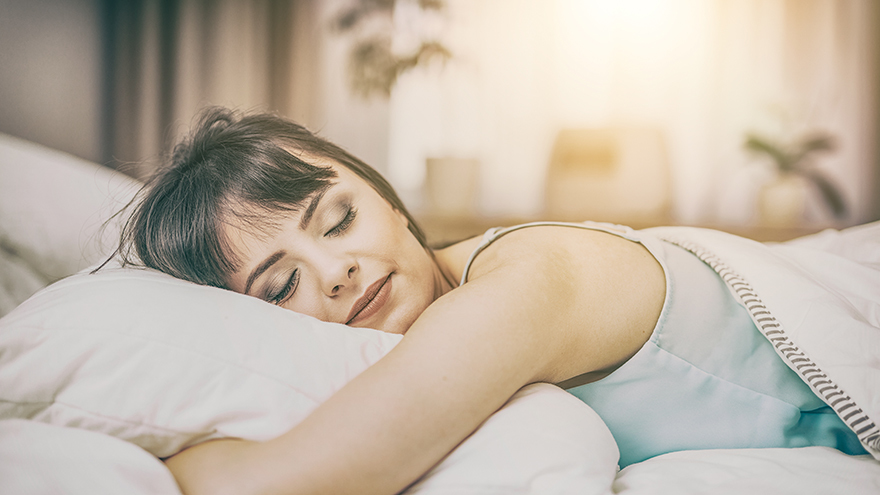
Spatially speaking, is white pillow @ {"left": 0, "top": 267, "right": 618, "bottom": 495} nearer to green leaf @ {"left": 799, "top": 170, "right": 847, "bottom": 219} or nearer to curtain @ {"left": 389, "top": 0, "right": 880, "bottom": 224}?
curtain @ {"left": 389, "top": 0, "right": 880, "bottom": 224}

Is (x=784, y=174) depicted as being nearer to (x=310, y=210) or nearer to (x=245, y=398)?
(x=310, y=210)

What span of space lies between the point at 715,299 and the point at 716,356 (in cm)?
9

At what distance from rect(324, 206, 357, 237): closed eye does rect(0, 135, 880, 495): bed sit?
0.53 feet

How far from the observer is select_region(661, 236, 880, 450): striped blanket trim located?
52 centimetres

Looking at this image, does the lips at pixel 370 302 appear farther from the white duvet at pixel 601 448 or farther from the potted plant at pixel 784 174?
the potted plant at pixel 784 174

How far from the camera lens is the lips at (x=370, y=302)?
0.68 m

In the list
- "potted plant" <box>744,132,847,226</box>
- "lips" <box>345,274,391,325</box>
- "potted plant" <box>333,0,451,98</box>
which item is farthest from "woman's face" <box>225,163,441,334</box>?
"potted plant" <box>744,132,847,226</box>

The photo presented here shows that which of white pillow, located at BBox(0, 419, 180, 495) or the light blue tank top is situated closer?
white pillow, located at BBox(0, 419, 180, 495)

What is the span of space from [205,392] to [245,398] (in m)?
0.04

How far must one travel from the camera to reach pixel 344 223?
706 millimetres

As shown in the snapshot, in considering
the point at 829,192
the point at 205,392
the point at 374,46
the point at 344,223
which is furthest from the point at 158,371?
the point at 829,192

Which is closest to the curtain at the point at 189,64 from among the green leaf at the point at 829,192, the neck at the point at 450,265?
the neck at the point at 450,265

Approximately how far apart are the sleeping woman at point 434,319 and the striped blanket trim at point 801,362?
0.09 feet

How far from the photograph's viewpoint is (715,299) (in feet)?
2.22
